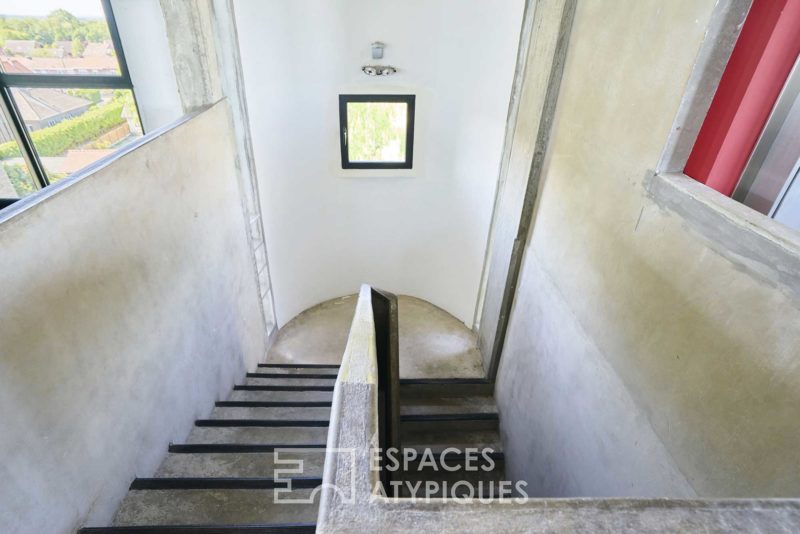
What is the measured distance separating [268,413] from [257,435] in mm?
343

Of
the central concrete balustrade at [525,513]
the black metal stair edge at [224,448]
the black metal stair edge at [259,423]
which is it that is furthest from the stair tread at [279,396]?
the central concrete balustrade at [525,513]

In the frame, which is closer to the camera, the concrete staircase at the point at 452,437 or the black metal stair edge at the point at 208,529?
the black metal stair edge at the point at 208,529

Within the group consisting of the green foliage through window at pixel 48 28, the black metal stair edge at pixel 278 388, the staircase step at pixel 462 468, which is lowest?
the staircase step at pixel 462 468

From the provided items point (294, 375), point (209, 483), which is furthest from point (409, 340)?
point (209, 483)

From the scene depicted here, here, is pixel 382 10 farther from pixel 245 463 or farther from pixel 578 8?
pixel 245 463

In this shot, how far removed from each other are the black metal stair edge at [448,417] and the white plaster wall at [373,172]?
139 centimetres

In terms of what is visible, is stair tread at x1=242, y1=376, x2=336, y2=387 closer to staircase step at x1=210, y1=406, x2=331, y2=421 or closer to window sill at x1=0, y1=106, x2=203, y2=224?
staircase step at x1=210, y1=406, x2=331, y2=421

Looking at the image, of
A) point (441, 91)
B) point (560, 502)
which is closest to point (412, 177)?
point (441, 91)

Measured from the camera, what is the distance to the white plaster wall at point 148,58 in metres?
3.13

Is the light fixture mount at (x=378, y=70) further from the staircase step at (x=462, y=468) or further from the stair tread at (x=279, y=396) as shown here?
the staircase step at (x=462, y=468)

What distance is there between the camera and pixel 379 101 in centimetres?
403

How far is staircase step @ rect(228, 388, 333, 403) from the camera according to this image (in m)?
3.17

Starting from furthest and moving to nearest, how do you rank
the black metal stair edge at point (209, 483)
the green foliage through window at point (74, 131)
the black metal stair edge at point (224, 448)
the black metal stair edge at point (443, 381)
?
the black metal stair edge at point (443, 381), the green foliage through window at point (74, 131), the black metal stair edge at point (224, 448), the black metal stair edge at point (209, 483)

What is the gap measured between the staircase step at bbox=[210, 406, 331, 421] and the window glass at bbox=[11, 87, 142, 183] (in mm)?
2231
